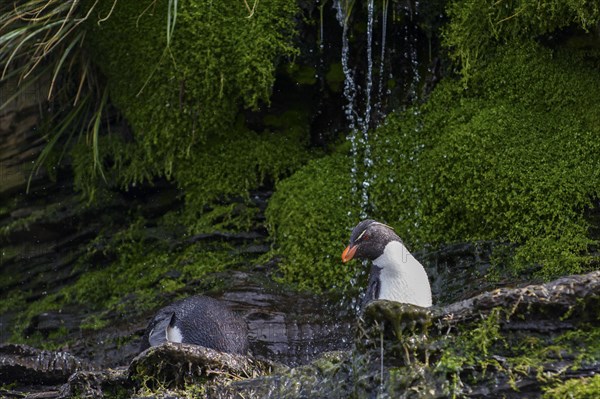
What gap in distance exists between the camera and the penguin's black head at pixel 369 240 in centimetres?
565

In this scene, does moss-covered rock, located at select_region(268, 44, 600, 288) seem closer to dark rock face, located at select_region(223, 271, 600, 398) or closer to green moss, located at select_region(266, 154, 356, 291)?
green moss, located at select_region(266, 154, 356, 291)

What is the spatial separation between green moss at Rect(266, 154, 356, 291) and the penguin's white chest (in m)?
0.99

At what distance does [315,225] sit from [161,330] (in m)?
1.45

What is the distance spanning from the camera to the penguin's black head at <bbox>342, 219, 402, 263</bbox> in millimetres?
5648

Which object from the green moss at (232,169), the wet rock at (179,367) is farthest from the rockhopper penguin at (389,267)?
the green moss at (232,169)

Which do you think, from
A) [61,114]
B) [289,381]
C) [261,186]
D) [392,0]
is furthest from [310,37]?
[289,381]

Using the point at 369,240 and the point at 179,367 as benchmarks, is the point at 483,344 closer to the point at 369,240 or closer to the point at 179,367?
the point at 179,367

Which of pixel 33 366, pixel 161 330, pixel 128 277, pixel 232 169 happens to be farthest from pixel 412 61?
pixel 33 366

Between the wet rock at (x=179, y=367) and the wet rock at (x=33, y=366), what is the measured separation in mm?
1277

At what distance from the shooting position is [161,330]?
5848 millimetres

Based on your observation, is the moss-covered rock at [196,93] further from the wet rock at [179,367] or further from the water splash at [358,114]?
the wet rock at [179,367]

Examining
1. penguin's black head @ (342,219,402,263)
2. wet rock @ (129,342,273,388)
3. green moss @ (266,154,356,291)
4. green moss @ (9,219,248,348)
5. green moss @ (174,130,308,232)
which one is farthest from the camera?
green moss @ (174,130,308,232)

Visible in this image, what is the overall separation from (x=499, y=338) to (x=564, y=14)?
3.26 m

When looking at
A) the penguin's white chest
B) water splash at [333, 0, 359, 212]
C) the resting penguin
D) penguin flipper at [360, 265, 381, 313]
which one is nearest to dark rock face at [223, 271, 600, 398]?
the penguin's white chest
